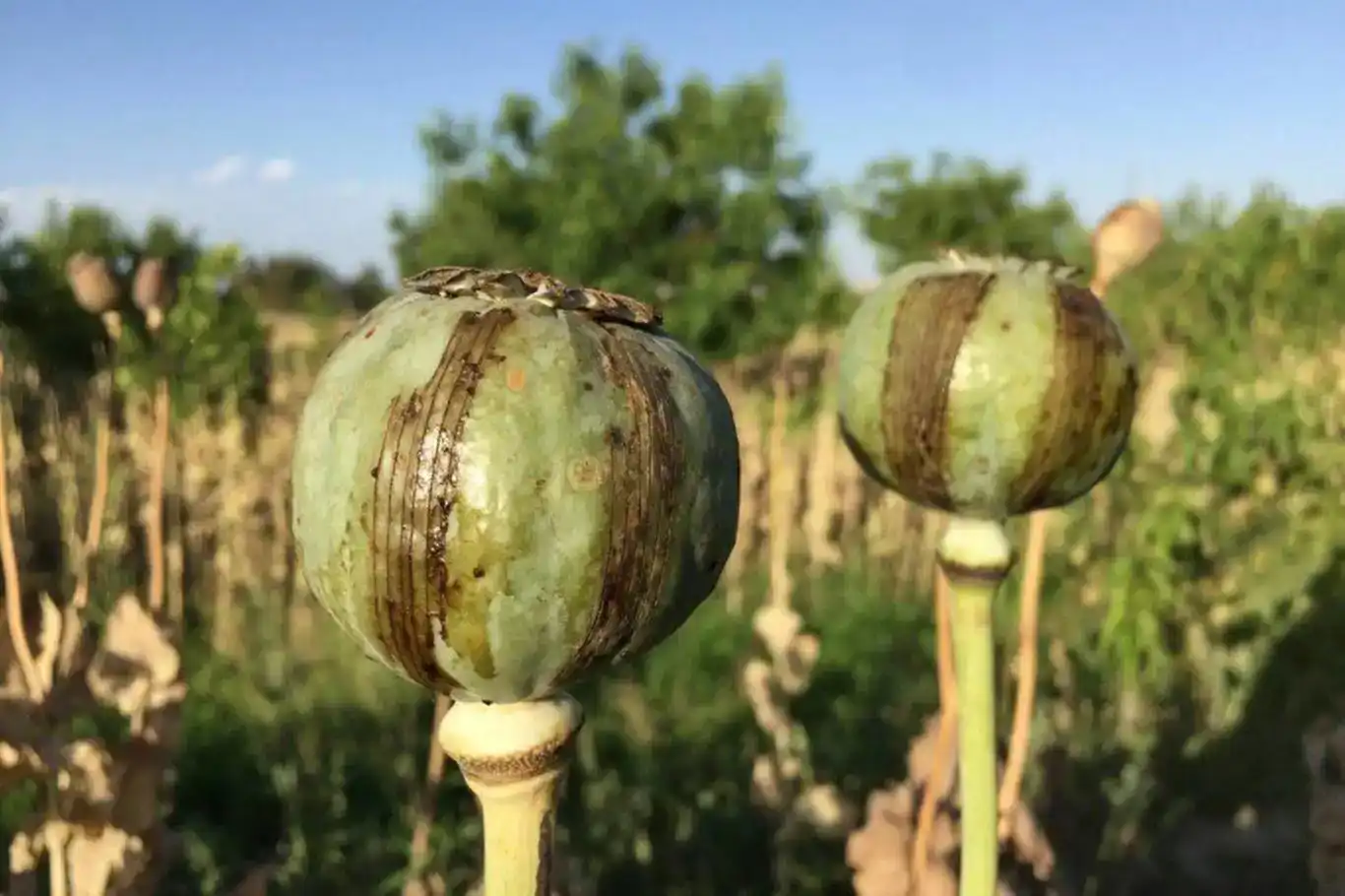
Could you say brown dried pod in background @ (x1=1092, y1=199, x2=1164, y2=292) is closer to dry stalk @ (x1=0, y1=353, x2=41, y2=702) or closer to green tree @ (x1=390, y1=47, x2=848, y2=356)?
dry stalk @ (x1=0, y1=353, x2=41, y2=702)

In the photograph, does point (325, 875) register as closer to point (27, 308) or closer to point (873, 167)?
point (27, 308)

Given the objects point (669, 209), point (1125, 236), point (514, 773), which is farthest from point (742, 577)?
point (514, 773)

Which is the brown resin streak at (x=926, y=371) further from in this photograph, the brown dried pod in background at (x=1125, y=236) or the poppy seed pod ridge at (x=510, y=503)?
the poppy seed pod ridge at (x=510, y=503)

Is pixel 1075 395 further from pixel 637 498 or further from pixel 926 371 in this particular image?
pixel 637 498

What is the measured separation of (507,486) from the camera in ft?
1.90

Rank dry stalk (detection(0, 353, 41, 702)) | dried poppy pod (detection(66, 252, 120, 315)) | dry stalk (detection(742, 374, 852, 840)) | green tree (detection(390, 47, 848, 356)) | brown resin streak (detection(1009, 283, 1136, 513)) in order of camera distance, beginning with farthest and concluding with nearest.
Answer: green tree (detection(390, 47, 848, 356)) → dry stalk (detection(742, 374, 852, 840)) → dried poppy pod (detection(66, 252, 120, 315)) → dry stalk (detection(0, 353, 41, 702)) → brown resin streak (detection(1009, 283, 1136, 513))

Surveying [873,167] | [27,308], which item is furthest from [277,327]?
[873,167]

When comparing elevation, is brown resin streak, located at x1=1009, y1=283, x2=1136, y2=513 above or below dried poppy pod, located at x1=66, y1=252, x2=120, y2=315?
below

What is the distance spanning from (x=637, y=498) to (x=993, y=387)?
42 cm

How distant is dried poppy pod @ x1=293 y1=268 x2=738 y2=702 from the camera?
58 cm

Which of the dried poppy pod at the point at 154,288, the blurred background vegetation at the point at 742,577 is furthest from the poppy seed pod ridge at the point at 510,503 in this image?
the blurred background vegetation at the point at 742,577

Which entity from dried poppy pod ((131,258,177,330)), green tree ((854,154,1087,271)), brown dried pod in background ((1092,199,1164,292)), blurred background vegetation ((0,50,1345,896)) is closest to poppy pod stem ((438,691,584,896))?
brown dried pod in background ((1092,199,1164,292))

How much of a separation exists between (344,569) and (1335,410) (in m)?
4.44

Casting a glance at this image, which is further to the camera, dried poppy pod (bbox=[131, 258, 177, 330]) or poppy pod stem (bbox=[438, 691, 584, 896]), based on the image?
dried poppy pod (bbox=[131, 258, 177, 330])
